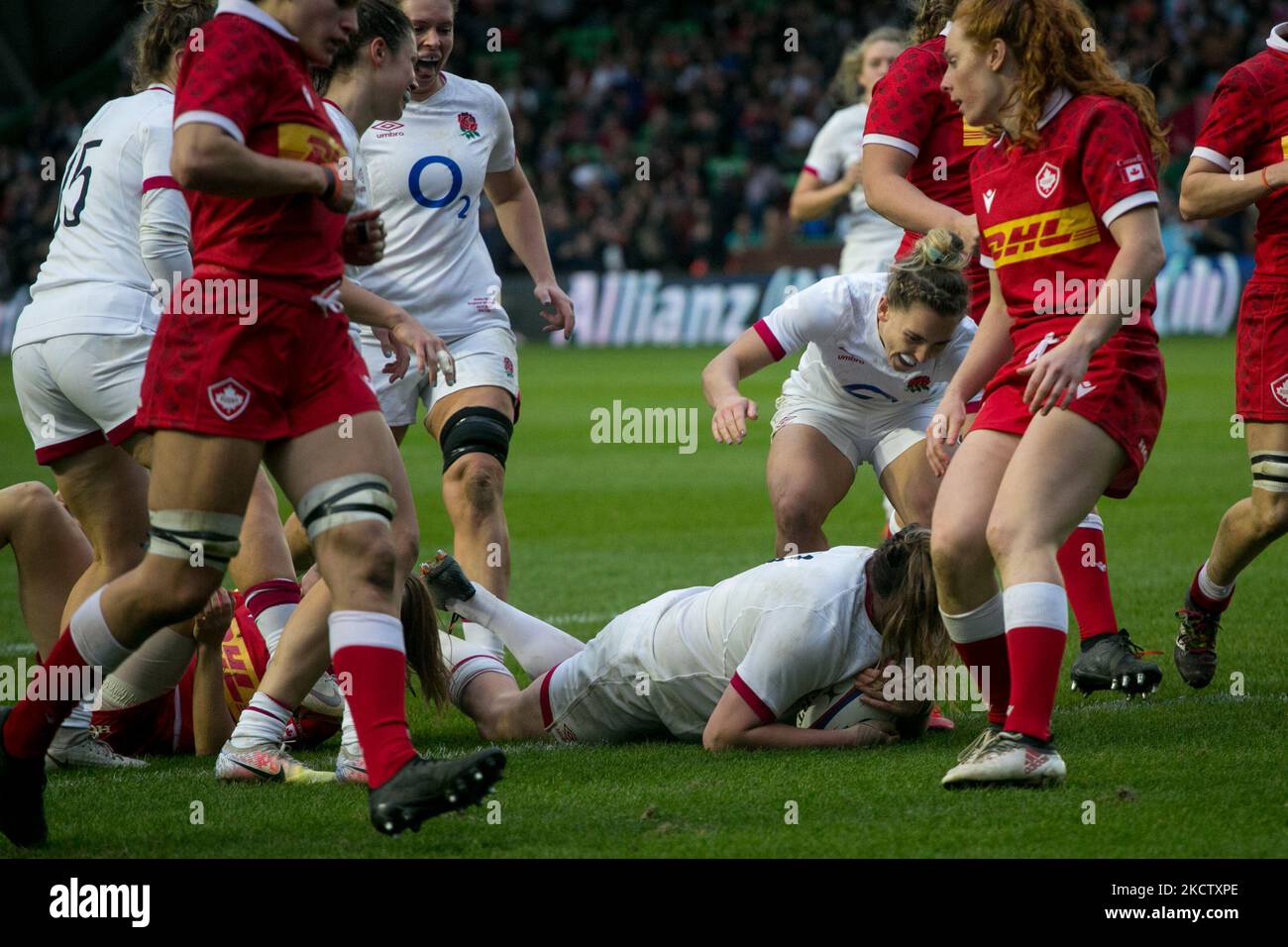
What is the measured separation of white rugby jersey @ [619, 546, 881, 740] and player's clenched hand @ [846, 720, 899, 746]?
6.7 inches

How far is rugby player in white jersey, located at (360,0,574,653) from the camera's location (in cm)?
640

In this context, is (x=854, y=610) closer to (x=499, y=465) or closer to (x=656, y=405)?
(x=499, y=465)

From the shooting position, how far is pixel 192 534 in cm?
388

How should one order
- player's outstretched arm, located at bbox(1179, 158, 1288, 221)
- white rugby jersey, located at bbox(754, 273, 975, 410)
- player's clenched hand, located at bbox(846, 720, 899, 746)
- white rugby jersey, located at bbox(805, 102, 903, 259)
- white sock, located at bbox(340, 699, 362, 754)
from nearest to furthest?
white sock, located at bbox(340, 699, 362, 754) → player's clenched hand, located at bbox(846, 720, 899, 746) → player's outstretched arm, located at bbox(1179, 158, 1288, 221) → white rugby jersey, located at bbox(754, 273, 975, 410) → white rugby jersey, located at bbox(805, 102, 903, 259)

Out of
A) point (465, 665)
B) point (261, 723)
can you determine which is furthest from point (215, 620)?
point (465, 665)

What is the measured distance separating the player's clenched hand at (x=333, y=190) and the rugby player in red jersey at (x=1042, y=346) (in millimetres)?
1730

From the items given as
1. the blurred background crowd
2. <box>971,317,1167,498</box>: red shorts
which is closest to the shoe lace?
<box>971,317,1167,498</box>: red shorts

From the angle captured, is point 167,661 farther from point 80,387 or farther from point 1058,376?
point 1058,376

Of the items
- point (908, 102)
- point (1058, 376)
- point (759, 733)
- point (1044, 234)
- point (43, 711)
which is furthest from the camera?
point (908, 102)

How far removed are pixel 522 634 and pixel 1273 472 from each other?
2.69 m

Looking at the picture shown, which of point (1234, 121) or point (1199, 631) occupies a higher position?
point (1234, 121)

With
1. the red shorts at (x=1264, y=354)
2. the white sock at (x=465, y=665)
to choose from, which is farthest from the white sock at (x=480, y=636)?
the red shorts at (x=1264, y=354)

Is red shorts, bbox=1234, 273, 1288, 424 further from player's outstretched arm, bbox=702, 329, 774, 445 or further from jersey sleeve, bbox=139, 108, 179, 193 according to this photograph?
jersey sleeve, bbox=139, 108, 179, 193
